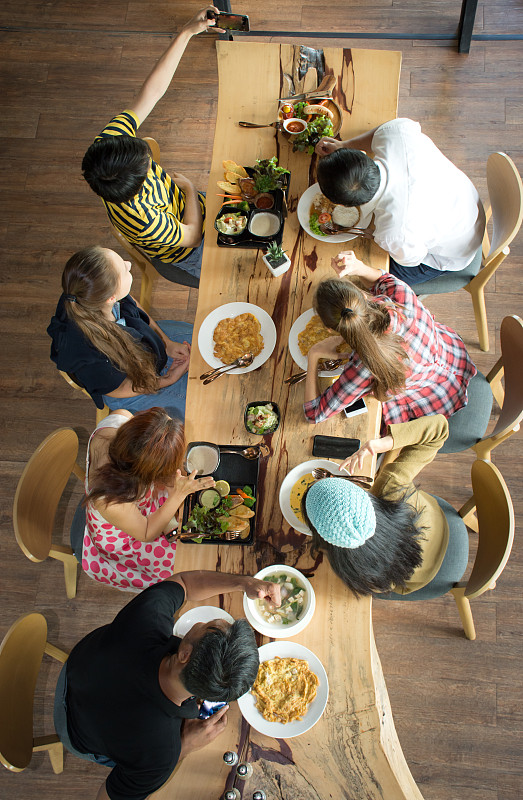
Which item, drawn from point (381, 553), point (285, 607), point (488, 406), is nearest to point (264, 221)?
point (488, 406)

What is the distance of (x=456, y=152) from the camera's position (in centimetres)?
345

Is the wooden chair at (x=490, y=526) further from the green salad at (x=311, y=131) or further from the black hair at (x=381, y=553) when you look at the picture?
the green salad at (x=311, y=131)

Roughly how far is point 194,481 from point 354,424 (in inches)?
24.8

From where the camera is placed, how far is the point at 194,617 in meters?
1.86

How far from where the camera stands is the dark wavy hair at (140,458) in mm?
1946

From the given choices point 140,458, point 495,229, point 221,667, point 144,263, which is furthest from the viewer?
point 144,263

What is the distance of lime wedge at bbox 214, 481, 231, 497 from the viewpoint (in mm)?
1962

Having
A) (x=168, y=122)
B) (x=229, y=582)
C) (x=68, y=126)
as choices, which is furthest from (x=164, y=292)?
(x=229, y=582)

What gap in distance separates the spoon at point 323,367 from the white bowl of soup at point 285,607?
69 cm

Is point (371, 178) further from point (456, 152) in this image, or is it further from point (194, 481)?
point (456, 152)

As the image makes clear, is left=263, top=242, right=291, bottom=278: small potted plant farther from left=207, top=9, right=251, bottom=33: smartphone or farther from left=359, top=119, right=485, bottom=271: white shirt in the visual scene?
left=207, top=9, right=251, bottom=33: smartphone

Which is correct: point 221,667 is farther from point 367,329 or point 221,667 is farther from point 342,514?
point 367,329

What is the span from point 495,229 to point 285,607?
179 cm

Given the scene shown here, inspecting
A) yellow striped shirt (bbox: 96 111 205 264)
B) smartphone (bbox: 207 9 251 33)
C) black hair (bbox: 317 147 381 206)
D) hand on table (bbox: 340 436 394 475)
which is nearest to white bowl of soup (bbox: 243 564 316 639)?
hand on table (bbox: 340 436 394 475)
